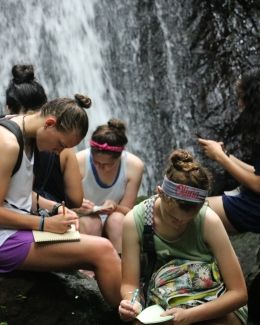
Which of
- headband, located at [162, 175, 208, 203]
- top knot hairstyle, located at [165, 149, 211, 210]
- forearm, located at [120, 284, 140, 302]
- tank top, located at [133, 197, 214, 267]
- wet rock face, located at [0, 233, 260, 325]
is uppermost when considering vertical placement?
top knot hairstyle, located at [165, 149, 211, 210]

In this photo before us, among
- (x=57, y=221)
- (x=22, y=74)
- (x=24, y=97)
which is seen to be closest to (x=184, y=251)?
(x=57, y=221)

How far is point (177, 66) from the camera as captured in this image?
8.48m

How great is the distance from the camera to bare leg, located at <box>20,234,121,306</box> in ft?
12.1

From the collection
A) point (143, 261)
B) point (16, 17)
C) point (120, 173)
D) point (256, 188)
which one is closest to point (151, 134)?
point (16, 17)

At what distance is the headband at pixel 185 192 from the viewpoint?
3.31m

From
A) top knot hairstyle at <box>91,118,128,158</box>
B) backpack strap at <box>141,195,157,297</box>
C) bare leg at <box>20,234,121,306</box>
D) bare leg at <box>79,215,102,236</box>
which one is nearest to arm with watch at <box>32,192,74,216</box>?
bare leg at <box>20,234,121,306</box>

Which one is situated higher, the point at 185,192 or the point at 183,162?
the point at 183,162

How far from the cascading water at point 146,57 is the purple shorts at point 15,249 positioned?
14.4ft

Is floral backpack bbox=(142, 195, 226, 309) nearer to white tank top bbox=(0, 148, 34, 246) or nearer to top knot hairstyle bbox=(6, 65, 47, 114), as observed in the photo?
white tank top bbox=(0, 148, 34, 246)

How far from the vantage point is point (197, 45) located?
27.6 feet

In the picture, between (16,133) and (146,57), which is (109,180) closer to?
(16,133)

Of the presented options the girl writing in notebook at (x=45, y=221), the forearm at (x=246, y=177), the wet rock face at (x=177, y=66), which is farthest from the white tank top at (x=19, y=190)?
the wet rock face at (x=177, y=66)

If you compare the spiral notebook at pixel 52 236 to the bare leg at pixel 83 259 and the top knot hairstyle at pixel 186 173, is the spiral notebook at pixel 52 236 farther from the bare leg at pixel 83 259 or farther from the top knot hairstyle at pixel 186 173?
the top knot hairstyle at pixel 186 173

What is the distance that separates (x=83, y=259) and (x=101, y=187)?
4.85 ft
